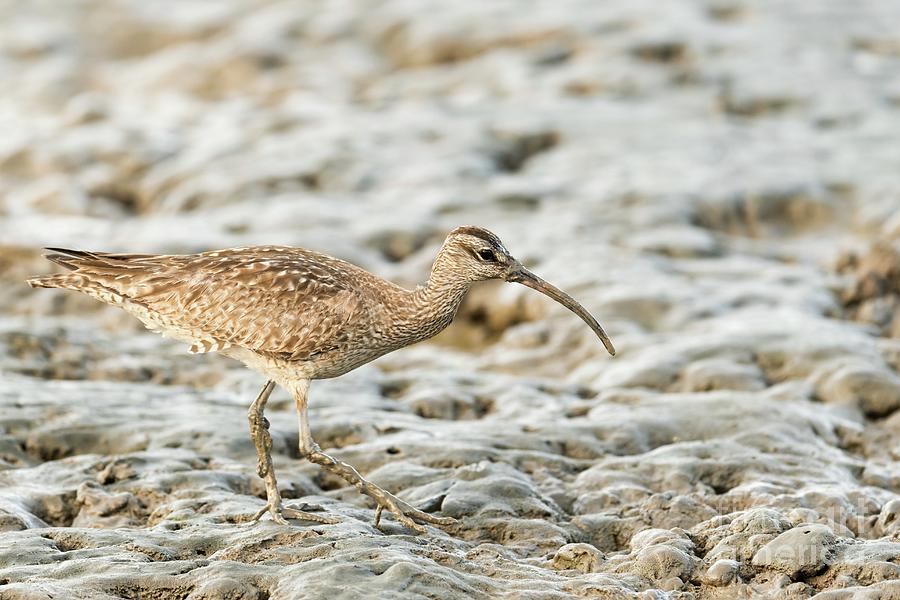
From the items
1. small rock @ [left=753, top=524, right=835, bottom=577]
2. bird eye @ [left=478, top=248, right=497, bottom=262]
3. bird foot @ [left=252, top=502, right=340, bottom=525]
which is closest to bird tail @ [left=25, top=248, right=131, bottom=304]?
bird foot @ [left=252, top=502, right=340, bottom=525]

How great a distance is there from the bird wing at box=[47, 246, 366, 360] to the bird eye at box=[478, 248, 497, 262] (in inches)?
31.2

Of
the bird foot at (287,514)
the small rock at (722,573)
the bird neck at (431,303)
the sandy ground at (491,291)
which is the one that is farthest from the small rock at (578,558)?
the bird neck at (431,303)

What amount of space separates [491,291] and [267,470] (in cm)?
574

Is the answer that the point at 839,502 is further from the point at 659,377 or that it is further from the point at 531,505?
the point at 659,377

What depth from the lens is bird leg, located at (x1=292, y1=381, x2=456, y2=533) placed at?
813 cm

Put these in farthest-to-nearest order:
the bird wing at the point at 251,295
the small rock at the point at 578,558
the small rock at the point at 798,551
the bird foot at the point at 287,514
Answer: the bird wing at the point at 251,295 → the bird foot at the point at 287,514 → the small rock at the point at 578,558 → the small rock at the point at 798,551

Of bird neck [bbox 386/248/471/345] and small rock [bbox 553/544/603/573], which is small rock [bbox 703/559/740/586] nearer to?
small rock [bbox 553/544/603/573]

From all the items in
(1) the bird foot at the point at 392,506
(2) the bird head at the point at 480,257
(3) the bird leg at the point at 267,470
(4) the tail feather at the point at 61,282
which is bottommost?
(1) the bird foot at the point at 392,506

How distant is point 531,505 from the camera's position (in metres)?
8.50

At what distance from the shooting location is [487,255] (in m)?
8.46

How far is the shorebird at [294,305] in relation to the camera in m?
8.22

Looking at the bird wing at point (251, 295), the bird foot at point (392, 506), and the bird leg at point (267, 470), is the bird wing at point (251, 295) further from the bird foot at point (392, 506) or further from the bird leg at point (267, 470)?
the bird foot at point (392, 506)

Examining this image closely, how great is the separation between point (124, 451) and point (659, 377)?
14.4 ft

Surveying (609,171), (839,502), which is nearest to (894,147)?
(609,171)
